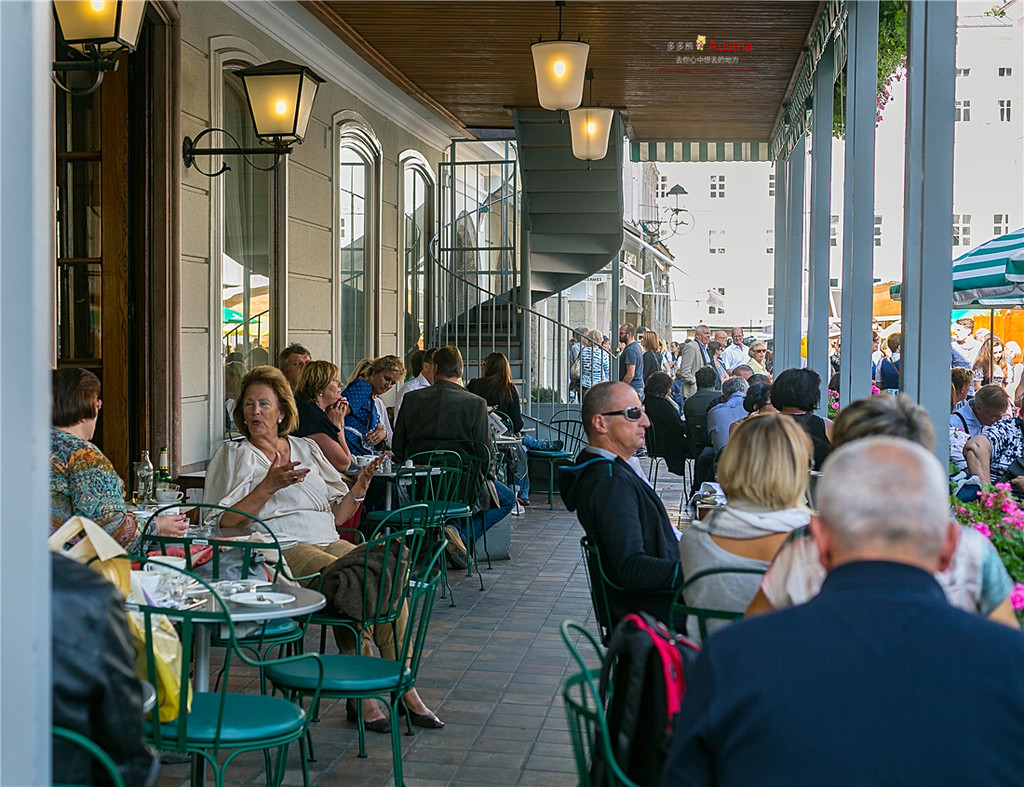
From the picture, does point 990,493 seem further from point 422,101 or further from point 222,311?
point 422,101

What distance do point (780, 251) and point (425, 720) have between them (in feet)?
27.0

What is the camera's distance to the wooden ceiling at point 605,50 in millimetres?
7559

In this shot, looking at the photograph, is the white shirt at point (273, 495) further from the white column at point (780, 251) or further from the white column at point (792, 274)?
the white column at point (780, 251)

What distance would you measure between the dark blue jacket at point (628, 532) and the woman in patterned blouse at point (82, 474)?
148 cm

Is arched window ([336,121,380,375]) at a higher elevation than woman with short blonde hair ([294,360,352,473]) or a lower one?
higher

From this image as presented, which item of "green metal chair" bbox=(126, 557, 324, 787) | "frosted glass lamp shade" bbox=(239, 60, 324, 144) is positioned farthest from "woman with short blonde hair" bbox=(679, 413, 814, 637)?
"frosted glass lamp shade" bbox=(239, 60, 324, 144)

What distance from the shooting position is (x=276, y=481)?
426 cm

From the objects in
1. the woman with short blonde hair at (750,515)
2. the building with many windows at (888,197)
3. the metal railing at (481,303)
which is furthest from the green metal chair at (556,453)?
the building with many windows at (888,197)

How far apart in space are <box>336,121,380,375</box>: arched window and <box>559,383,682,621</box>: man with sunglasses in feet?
20.0

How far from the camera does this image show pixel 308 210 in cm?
880

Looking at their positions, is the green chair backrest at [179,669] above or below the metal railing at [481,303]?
below

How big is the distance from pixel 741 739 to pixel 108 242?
547cm

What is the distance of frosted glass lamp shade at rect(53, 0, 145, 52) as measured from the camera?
4.54 metres

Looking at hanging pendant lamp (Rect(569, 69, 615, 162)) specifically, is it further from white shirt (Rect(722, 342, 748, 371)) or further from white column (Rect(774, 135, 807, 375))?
white shirt (Rect(722, 342, 748, 371))
